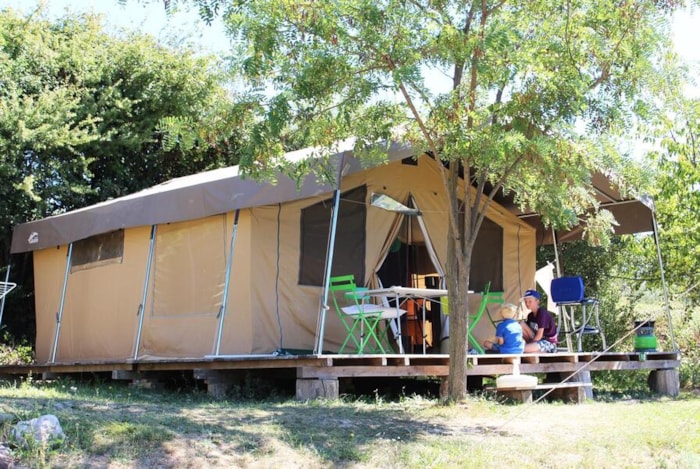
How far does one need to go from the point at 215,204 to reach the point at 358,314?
1.71m

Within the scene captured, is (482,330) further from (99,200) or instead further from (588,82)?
(99,200)

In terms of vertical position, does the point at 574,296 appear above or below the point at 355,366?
above

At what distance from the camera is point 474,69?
582 centimetres

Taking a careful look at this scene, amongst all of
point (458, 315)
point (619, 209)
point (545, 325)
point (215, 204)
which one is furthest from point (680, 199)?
point (215, 204)

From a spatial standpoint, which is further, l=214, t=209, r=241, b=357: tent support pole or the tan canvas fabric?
the tan canvas fabric

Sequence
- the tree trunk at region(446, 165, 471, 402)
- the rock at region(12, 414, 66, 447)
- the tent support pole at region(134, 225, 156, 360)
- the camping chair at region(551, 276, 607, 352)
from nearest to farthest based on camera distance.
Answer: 1. the rock at region(12, 414, 66, 447)
2. the tree trunk at region(446, 165, 471, 402)
3. the camping chair at region(551, 276, 607, 352)
4. the tent support pole at region(134, 225, 156, 360)

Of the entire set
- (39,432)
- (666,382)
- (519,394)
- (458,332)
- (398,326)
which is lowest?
(39,432)

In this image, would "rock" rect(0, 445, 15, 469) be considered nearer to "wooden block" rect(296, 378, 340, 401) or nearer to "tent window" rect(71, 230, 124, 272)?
"wooden block" rect(296, 378, 340, 401)

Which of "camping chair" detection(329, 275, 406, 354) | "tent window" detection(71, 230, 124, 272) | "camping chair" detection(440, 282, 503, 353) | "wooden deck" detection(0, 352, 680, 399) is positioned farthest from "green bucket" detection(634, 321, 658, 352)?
"tent window" detection(71, 230, 124, 272)

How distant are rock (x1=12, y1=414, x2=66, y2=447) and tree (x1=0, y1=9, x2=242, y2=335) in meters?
6.88

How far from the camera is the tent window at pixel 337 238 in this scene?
8023 mm

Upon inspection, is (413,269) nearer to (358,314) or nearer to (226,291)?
(358,314)

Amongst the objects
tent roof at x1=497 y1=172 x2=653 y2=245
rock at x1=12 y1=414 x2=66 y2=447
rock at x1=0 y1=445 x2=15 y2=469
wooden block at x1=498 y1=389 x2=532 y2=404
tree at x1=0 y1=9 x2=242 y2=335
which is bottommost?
rock at x1=0 y1=445 x2=15 y2=469

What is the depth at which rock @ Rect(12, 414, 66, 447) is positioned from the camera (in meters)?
4.00
